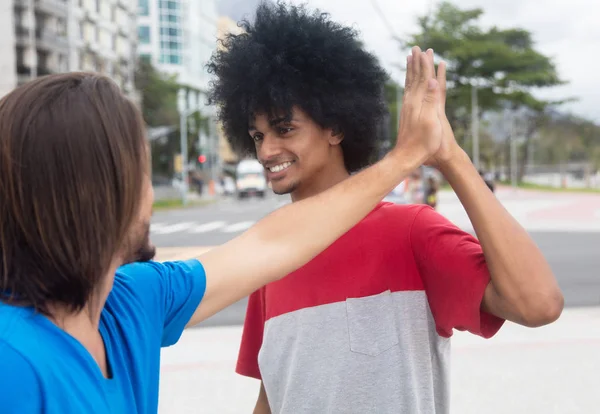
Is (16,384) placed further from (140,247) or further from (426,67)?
(426,67)

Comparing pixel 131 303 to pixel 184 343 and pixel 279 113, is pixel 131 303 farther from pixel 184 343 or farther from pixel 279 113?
pixel 184 343

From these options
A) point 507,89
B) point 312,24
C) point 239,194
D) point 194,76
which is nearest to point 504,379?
point 312,24

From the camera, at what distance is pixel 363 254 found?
172 cm

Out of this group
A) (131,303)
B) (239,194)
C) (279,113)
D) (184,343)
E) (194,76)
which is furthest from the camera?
(194,76)

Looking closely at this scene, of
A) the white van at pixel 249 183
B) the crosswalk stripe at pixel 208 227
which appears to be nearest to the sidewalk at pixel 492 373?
the crosswalk stripe at pixel 208 227

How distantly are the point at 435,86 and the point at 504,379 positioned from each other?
4104 millimetres

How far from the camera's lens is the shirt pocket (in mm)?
1659

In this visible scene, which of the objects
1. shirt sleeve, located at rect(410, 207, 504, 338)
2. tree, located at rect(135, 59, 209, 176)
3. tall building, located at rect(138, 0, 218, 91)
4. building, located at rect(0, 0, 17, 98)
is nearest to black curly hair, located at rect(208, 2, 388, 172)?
shirt sleeve, located at rect(410, 207, 504, 338)

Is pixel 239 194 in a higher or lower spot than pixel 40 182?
lower

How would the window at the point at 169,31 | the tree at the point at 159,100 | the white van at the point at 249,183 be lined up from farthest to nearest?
the window at the point at 169,31 < the tree at the point at 159,100 < the white van at the point at 249,183

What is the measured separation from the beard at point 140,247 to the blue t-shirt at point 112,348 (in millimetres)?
23

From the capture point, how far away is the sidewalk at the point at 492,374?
4.75m

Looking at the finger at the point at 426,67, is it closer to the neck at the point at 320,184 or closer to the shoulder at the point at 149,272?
the neck at the point at 320,184

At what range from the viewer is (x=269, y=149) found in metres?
1.90
